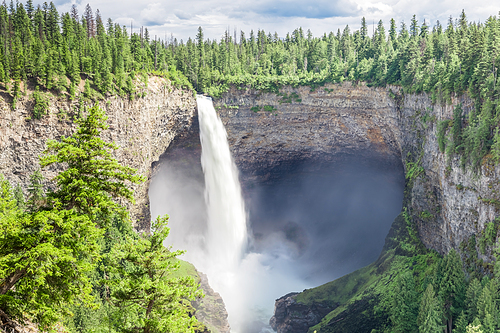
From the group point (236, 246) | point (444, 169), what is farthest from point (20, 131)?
point (444, 169)

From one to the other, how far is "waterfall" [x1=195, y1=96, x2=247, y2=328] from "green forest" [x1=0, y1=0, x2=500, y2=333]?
579 centimetres

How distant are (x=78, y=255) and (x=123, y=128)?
33.9 m

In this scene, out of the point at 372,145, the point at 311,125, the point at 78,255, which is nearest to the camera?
the point at 78,255

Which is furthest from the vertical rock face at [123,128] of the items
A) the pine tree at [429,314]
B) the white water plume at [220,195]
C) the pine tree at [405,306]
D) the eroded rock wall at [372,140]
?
the pine tree at [429,314]

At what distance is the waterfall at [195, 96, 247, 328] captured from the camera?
5906cm

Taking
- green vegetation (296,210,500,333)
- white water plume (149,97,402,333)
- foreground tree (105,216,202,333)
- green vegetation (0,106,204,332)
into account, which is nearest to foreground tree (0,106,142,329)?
green vegetation (0,106,204,332)

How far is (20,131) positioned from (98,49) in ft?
54.4

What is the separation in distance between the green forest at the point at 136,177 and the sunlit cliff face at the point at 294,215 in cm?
1238

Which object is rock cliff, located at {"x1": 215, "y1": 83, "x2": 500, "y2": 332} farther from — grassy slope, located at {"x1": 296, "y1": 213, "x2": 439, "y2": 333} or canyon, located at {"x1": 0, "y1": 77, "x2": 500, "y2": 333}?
grassy slope, located at {"x1": 296, "y1": 213, "x2": 439, "y2": 333}

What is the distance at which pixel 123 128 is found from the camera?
46.4 m

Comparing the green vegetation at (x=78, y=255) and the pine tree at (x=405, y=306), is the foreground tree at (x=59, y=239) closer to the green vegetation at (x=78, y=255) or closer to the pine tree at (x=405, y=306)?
the green vegetation at (x=78, y=255)

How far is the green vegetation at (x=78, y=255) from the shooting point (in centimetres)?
1291

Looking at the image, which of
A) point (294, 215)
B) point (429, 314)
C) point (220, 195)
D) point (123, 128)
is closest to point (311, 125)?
point (220, 195)

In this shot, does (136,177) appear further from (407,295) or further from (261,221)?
(261,221)
